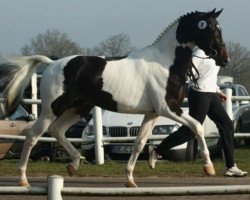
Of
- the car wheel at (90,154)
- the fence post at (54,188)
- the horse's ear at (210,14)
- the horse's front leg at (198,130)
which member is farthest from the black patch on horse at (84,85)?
the car wheel at (90,154)

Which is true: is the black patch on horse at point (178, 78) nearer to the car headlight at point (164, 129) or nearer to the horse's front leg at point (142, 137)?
the horse's front leg at point (142, 137)

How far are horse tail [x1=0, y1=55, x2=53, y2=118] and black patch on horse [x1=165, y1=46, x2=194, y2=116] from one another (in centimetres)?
178

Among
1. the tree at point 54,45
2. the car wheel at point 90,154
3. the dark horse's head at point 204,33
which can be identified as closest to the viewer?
the dark horse's head at point 204,33

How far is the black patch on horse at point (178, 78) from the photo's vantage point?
8.84 meters

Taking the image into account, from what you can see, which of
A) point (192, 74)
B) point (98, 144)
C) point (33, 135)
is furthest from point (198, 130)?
point (98, 144)

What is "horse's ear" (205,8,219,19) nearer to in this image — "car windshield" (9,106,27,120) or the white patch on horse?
the white patch on horse

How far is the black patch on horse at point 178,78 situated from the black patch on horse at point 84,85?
709 mm

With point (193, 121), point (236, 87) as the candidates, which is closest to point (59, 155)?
point (193, 121)

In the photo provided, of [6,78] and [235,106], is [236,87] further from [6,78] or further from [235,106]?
[6,78]

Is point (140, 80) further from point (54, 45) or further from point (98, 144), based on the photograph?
point (54, 45)

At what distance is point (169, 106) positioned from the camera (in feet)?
28.8

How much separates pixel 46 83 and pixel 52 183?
488 cm

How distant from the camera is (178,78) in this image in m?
8.95

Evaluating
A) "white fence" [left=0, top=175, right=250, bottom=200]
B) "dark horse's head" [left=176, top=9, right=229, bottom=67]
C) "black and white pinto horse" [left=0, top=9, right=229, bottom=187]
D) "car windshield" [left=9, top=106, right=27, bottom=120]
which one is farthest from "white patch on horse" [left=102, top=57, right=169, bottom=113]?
"car windshield" [left=9, top=106, right=27, bottom=120]
